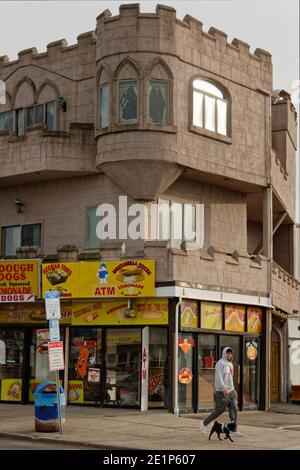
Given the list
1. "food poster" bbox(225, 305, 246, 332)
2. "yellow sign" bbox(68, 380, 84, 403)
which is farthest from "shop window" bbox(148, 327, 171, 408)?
"food poster" bbox(225, 305, 246, 332)

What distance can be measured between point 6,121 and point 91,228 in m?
6.17

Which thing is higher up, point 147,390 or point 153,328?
point 153,328

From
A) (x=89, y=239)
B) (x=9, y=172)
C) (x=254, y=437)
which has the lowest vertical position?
(x=254, y=437)

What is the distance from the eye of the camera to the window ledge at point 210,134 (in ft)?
A: 88.3

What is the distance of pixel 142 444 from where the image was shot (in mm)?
17641

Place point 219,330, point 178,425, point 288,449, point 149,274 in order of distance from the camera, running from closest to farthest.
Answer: point 288,449 < point 178,425 < point 149,274 < point 219,330

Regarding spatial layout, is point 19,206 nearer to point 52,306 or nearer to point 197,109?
point 197,109

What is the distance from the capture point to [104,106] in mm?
27016

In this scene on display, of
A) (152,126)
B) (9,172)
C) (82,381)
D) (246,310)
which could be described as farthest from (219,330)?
(9,172)

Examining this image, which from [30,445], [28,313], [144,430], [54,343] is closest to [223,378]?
[144,430]

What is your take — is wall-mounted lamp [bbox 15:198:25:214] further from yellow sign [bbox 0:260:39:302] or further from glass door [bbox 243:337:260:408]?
glass door [bbox 243:337:260:408]

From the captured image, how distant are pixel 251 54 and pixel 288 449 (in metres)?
16.3

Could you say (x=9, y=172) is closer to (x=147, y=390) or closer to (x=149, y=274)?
(x=149, y=274)

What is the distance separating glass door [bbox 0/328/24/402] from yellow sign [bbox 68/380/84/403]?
72.1 inches
